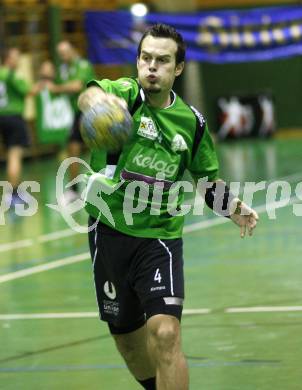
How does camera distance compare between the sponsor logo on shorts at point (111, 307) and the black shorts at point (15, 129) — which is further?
the black shorts at point (15, 129)

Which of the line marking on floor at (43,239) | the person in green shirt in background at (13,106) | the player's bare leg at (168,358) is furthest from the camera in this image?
the person in green shirt in background at (13,106)

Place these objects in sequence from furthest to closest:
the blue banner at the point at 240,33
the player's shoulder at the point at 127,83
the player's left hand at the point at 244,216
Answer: the blue banner at the point at 240,33
the player's left hand at the point at 244,216
the player's shoulder at the point at 127,83

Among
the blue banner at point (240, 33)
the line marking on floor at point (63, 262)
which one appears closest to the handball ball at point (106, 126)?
the line marking on floor at point (63, 262)

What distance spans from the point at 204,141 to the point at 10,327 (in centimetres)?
333

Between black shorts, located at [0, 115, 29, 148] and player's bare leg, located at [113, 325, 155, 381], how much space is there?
11.6m

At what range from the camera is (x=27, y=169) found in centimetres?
2198

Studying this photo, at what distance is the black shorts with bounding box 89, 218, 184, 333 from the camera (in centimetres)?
592

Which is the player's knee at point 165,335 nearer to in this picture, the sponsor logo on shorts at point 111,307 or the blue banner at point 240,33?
the sponsor logo on shorts at point 111,307

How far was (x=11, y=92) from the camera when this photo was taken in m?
17.8

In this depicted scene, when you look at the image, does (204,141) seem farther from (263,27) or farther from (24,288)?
(263,27)

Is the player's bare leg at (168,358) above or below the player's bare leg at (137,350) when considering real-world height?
above

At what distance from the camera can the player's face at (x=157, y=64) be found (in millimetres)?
5996

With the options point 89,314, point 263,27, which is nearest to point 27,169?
point 263,27

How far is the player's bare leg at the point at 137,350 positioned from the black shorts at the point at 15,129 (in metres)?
11.6
